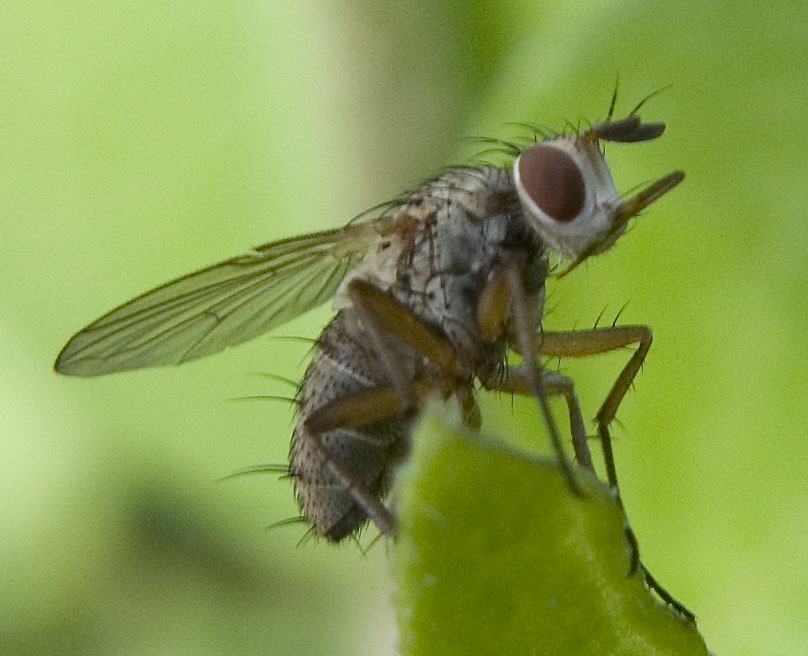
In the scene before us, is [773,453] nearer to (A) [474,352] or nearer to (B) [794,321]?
(B) [794,321]

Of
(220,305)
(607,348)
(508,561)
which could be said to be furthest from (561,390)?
(508,561)

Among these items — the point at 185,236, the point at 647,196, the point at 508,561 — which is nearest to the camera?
the point at 508,561

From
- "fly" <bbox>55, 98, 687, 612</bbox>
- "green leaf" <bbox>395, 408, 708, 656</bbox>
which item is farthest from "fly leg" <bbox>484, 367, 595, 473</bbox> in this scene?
"green leaf" <bbox>395, 408, 708, 656</bbox>

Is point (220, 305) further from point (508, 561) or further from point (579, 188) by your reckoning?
point (508, 561)

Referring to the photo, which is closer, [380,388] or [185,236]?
[380,388]

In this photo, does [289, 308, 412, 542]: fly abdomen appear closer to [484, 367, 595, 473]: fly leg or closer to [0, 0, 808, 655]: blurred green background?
[484, 367, 595, 473]: fly leg

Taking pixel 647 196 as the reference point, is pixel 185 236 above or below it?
above

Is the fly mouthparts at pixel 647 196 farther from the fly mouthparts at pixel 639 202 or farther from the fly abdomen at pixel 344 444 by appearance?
the fly abdomen at pixel 344 444

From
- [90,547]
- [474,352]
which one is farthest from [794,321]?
[90,547]
